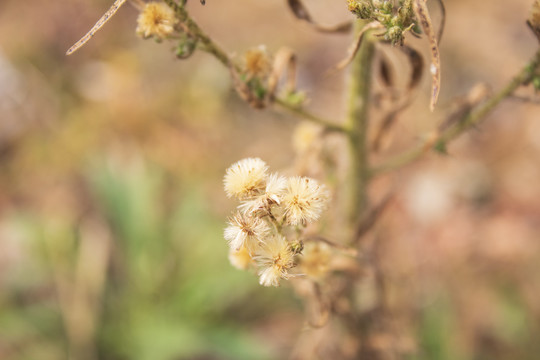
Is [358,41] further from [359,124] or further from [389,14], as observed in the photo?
[359,124]

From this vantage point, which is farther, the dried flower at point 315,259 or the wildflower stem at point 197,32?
the dried flower at point 315,259

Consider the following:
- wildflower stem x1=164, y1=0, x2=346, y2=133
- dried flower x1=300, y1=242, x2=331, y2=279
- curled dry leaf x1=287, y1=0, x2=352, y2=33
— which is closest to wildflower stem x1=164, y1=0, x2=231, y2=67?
wildflower stem x1=164, y1=0, x2=346, y2=133

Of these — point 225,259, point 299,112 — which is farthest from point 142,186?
point 299,112

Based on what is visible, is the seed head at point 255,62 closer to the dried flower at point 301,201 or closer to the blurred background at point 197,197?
the dried flower at point 301,201

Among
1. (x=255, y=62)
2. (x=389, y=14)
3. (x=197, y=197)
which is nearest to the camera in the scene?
(x=389, y=14)

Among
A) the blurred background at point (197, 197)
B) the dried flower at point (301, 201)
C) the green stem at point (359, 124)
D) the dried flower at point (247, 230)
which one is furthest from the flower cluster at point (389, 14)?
the blurred background at point (197, 197)

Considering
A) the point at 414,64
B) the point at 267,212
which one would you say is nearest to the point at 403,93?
the point at 414,64

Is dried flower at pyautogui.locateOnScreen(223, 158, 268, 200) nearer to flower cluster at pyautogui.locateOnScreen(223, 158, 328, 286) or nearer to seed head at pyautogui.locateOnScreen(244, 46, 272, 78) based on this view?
flower cluster at pyautogui.locateOnScreen(223, 158, 328, 286)
